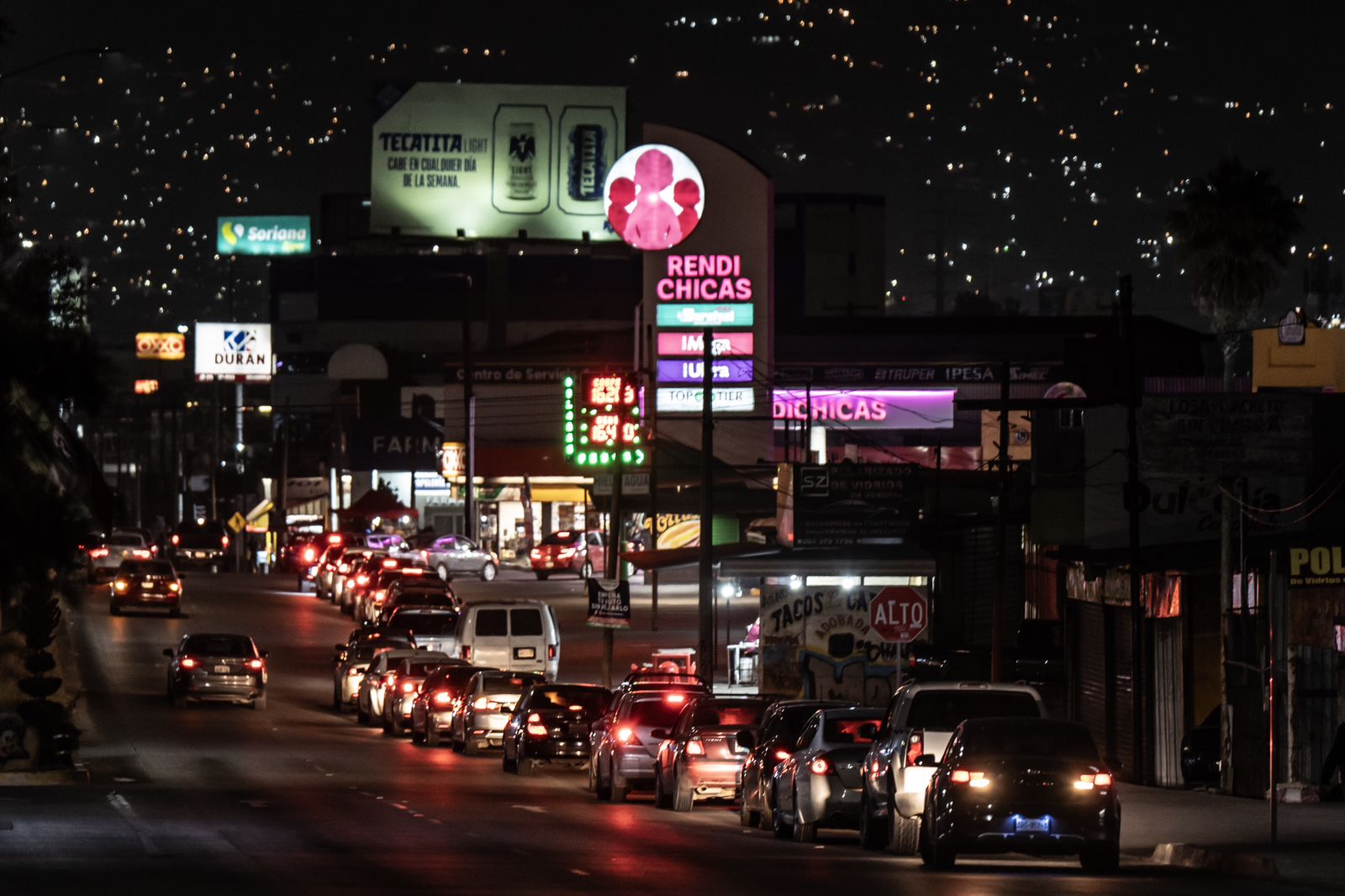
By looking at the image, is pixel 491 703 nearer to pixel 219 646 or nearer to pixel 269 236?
pixel 219 646

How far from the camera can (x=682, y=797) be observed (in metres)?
29.0

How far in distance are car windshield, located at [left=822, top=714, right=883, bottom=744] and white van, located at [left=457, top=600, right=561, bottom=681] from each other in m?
21.8

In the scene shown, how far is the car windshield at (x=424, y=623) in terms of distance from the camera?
164 feet

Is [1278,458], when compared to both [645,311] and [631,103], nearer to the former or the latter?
[645,311]

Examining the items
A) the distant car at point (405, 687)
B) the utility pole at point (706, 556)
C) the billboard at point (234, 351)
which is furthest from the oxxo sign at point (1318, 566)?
the billboard at point (234, 351)

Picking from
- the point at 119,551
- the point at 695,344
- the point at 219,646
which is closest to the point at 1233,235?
the point at 219,646

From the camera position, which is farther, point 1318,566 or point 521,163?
point 521,163

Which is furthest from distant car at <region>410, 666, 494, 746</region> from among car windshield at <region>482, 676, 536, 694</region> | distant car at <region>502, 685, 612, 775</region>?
distant car at <region>502, 685, 612, 775</region>

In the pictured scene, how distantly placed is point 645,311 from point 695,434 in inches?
184

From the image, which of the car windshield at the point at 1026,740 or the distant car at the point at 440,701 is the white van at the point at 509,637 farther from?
the car windshield at the point at 1026,740

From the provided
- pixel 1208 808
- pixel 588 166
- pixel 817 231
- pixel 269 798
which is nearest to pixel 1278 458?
pixel 1208 808

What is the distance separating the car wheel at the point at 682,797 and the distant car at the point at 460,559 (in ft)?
152

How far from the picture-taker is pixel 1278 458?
94.0ft

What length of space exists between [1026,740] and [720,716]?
8.87m
